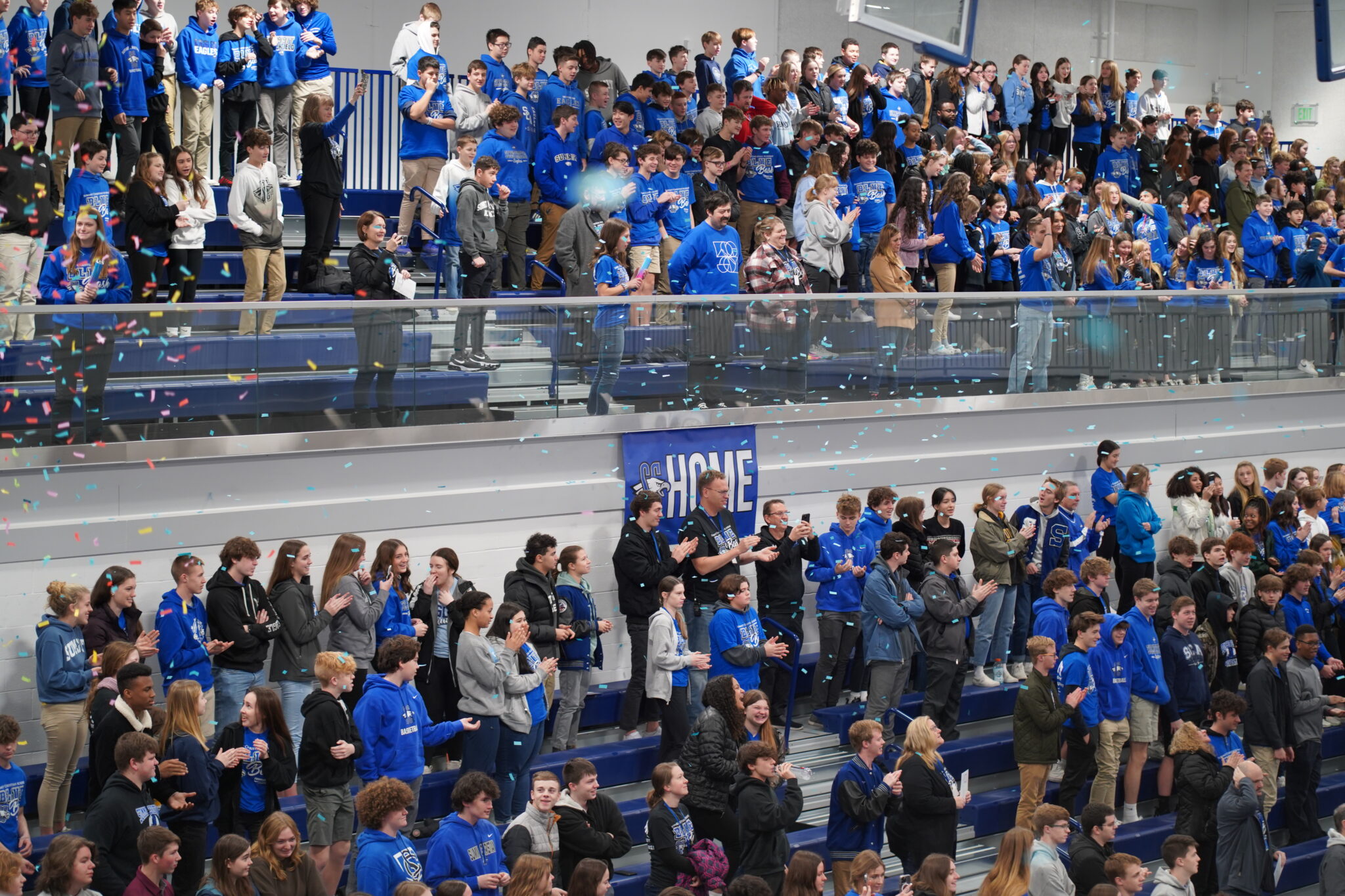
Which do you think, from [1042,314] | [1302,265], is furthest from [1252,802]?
[1302,265]

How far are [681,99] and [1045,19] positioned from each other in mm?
11365

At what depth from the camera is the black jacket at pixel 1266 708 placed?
11.1 meters

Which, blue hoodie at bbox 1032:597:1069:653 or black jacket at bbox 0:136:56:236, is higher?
black jacket at bbox 0:136:56:236

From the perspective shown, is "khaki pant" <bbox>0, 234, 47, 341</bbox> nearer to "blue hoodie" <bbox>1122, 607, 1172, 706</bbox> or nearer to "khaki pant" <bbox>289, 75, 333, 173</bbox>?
"khaki pant" <bbox>289, 75, 333, 173</bbox>

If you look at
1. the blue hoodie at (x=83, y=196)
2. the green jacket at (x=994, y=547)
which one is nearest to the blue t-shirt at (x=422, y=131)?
the blue hoodie at (x=83, y=196)

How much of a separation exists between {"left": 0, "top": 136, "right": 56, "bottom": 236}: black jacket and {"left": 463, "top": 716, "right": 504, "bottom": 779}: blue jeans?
14.9ft

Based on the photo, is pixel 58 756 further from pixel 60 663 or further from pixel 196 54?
pixel 196 54

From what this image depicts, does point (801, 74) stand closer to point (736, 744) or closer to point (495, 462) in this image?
point (495, 462)

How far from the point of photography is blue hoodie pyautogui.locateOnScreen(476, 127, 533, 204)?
13.9m

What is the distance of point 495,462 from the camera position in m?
10.7

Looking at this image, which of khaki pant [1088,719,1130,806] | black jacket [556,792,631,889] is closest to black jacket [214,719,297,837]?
black jacket [556,792,631,889]

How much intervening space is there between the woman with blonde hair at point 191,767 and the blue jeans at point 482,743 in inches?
58.9

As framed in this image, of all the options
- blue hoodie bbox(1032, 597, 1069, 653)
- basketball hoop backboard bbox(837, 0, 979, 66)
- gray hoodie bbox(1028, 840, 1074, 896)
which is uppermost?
basketball hoop backboard bbox(837, 0, 979, 66)

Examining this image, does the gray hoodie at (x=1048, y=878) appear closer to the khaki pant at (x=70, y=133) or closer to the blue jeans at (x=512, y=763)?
the blue jeans at (x=512, y=763)
